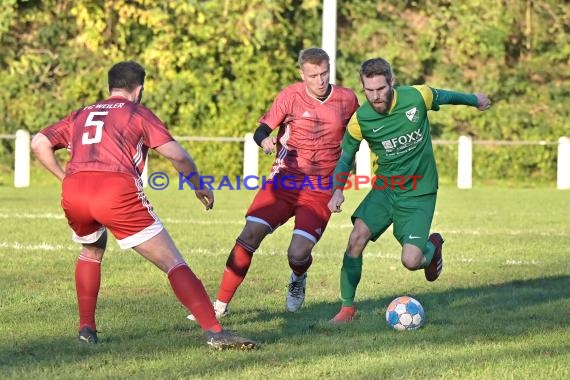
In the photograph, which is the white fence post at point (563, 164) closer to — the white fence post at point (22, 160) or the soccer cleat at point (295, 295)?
the white fence post at point (22, 160)

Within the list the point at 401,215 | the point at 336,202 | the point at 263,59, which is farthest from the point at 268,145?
the point at 263,59

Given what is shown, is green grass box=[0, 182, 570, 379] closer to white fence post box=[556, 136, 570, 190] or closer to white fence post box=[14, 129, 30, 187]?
white fence post box=[14, 129, 30, 187]

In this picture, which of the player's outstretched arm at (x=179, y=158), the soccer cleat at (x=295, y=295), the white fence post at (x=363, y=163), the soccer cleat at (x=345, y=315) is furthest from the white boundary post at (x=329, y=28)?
the player's outstretched arm at (x=179, y=158)

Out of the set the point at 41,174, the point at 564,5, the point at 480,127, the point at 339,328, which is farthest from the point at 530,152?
the point at 339,328

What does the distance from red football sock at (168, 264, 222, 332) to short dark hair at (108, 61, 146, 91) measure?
3.77 feet

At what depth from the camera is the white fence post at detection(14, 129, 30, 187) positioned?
25.5m

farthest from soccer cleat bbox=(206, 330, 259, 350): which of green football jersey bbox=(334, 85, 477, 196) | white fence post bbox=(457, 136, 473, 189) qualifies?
white fence post bbox=(457, 136, 473, 189)

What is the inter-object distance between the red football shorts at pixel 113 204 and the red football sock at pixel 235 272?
1.95 m

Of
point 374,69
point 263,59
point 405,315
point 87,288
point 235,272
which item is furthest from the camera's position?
point 263,59

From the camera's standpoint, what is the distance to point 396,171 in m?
8.94

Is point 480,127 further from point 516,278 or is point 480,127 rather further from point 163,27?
→ point 516,278

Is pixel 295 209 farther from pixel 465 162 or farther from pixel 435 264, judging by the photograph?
pixel 465 162

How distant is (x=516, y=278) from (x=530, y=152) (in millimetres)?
16966

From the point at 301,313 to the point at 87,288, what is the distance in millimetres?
1959
